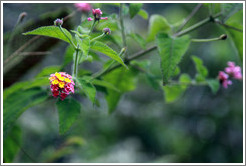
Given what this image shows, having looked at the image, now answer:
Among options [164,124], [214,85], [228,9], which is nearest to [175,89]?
[214,85]

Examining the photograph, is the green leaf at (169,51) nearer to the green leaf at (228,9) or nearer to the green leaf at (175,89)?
the green leaf at (228,9)

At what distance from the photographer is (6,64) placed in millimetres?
645

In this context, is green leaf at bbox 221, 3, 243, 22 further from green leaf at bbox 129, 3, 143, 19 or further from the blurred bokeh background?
the blurred bokeh background

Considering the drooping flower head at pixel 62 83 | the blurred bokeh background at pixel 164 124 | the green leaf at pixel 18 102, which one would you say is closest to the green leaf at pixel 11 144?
the green leaf at pixel 18 102

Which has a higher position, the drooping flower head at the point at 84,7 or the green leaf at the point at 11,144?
the drooping flower head at the point at 84,7

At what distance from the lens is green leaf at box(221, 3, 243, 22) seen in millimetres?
584

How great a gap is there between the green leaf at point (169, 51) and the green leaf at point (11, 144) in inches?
14.0

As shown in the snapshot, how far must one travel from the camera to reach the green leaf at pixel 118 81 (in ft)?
2.12

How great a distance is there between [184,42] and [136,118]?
1368mm

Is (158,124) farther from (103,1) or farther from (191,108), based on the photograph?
(103,1)

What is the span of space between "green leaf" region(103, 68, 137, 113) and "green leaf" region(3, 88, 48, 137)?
0.45ft

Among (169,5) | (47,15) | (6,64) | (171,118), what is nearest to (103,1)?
(47,15)

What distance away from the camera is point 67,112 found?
0.51 metres

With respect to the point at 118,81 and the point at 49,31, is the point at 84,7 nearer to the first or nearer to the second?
the point at 118,81
